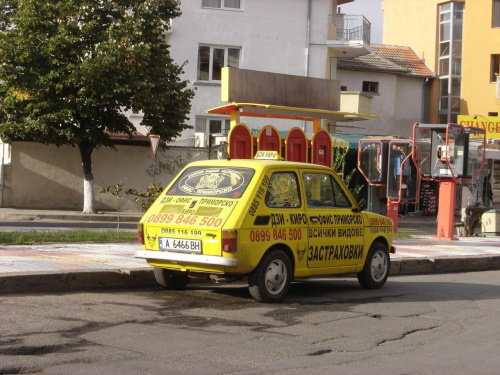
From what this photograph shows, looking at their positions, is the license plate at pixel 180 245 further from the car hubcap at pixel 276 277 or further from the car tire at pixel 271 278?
the car hubcap at pixel 276 277

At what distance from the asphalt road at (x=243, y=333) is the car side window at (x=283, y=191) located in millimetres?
1164

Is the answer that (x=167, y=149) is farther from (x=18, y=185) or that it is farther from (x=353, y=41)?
(x=353, y=41)

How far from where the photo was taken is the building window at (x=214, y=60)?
36.9 metres

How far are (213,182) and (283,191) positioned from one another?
0.85 m

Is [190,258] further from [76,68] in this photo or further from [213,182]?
[76,68]

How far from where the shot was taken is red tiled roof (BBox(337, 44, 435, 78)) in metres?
43.3

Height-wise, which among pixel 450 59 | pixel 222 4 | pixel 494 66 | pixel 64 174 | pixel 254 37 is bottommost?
pixel 64 174

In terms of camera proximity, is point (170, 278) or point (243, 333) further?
point (170, 278)

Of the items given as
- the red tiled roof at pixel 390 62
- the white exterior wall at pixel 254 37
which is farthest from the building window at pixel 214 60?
the red tiled roof at pixel 390 62

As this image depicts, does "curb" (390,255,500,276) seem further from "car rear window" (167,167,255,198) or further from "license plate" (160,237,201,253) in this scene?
"license plate" (160,237,201,253)

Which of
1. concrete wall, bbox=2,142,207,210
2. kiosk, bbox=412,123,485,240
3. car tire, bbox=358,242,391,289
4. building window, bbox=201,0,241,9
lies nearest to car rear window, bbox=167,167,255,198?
car tire, bbox=358,242,391,289

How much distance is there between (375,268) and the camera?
1167cm

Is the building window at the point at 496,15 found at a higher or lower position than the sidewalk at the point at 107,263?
higher

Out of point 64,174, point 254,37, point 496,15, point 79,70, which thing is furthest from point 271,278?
point 496,15
